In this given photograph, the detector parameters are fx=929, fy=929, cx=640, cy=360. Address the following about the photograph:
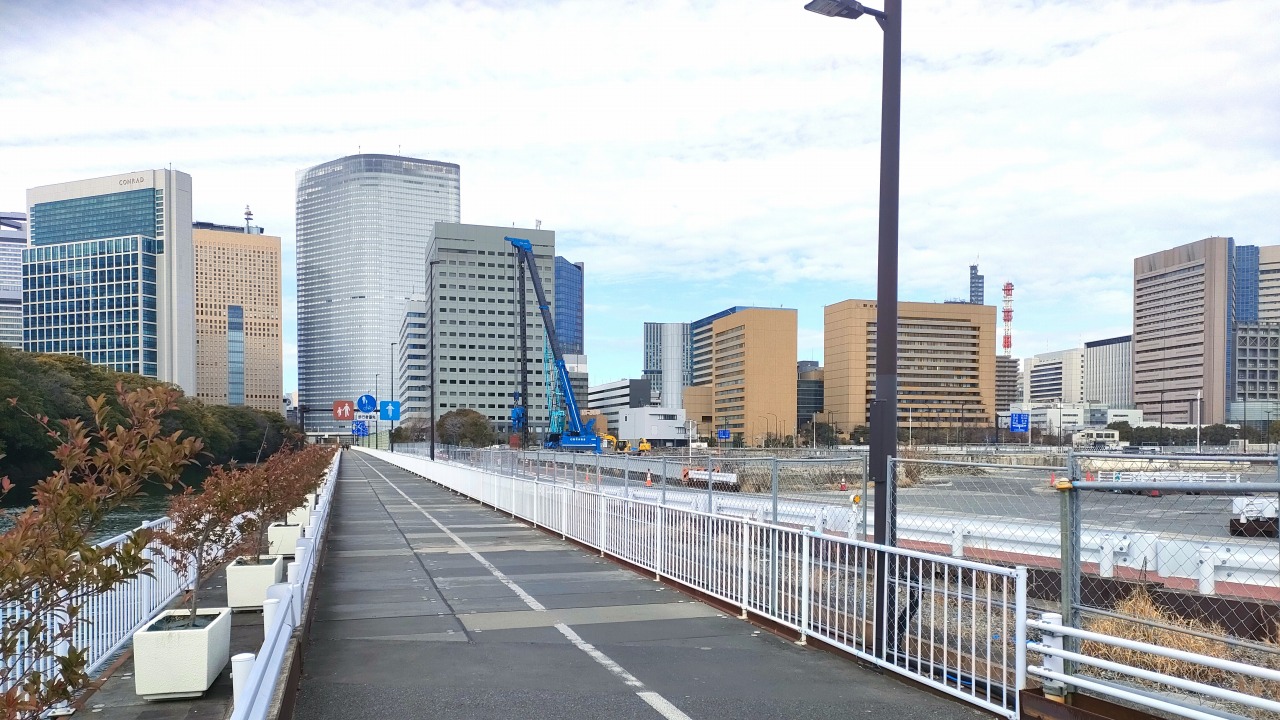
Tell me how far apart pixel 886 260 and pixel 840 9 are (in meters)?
2.41

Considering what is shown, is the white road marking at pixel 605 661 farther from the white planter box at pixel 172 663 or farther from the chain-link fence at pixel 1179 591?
the white planter box at pixel 172 663

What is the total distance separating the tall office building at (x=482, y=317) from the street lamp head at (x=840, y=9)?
157m

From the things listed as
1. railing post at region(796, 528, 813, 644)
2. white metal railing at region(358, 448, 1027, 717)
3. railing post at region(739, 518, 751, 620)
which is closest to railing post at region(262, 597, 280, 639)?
white metal railing at region(358, 448, 1027, 717)

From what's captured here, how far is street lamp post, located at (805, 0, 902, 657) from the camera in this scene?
28.3 ft

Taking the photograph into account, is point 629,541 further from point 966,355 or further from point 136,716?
point 966,355

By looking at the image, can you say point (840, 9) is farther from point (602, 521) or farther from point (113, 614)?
point (602, 521)

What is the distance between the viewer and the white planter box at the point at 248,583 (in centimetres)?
1120

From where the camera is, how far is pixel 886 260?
29.1 feet

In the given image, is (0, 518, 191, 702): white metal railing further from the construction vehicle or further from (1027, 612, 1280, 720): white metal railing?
the construction vehicle

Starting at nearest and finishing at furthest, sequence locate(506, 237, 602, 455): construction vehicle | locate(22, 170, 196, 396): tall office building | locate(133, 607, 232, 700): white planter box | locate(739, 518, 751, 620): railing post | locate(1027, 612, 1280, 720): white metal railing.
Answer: locate(1027, 612, 1280, 720): white metal railing → locate(133, 607, 232, 700): white planter box → locate(739, 518, 751, 620): railing post → locate(506, 237, 602, 455): construction vehicle → locate(22, 170, 196, 396): tall office building

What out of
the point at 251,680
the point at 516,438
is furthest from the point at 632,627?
the point at 516,438

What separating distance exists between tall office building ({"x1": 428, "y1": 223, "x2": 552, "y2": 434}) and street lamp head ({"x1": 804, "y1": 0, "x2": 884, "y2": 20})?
157 metres

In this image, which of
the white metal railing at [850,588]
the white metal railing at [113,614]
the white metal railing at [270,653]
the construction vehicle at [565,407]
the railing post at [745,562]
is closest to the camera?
the white metal railing at [270,653]

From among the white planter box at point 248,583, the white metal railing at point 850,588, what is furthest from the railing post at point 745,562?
the white planter box at point 248,583
